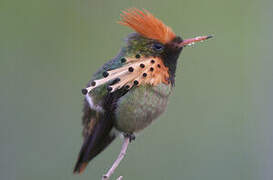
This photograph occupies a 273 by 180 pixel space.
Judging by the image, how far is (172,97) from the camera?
3.59 metres

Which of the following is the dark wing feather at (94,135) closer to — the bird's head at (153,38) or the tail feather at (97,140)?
the tail feather at (97,140)

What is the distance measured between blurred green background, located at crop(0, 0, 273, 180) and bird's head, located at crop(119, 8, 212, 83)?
1.48 meters

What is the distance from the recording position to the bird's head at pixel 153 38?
6.16 feet

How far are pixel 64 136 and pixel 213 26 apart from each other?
5.54 feet

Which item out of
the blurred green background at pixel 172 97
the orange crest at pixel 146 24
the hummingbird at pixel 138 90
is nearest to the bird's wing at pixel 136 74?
the hummingbird at pixel 138 90

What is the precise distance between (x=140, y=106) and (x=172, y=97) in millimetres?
1676

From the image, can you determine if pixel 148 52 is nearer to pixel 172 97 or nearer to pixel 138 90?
pixel 138 90

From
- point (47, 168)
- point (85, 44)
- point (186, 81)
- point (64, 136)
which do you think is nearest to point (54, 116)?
point (64, 136)

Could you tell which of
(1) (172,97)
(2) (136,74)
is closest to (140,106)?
(2) (136,74)

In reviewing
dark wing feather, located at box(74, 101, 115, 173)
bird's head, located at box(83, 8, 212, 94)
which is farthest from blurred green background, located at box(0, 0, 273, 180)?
bird's head, located at box(83, 8, 212, 94)

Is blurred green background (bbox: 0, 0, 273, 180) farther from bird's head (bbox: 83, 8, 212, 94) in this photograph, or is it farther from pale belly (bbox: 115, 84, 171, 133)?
bird's head (bbox: 83, 8, 212, 94)

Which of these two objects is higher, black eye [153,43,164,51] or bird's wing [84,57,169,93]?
black eye [153,43,164,51]

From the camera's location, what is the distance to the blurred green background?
341 cm

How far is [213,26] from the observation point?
409cm
